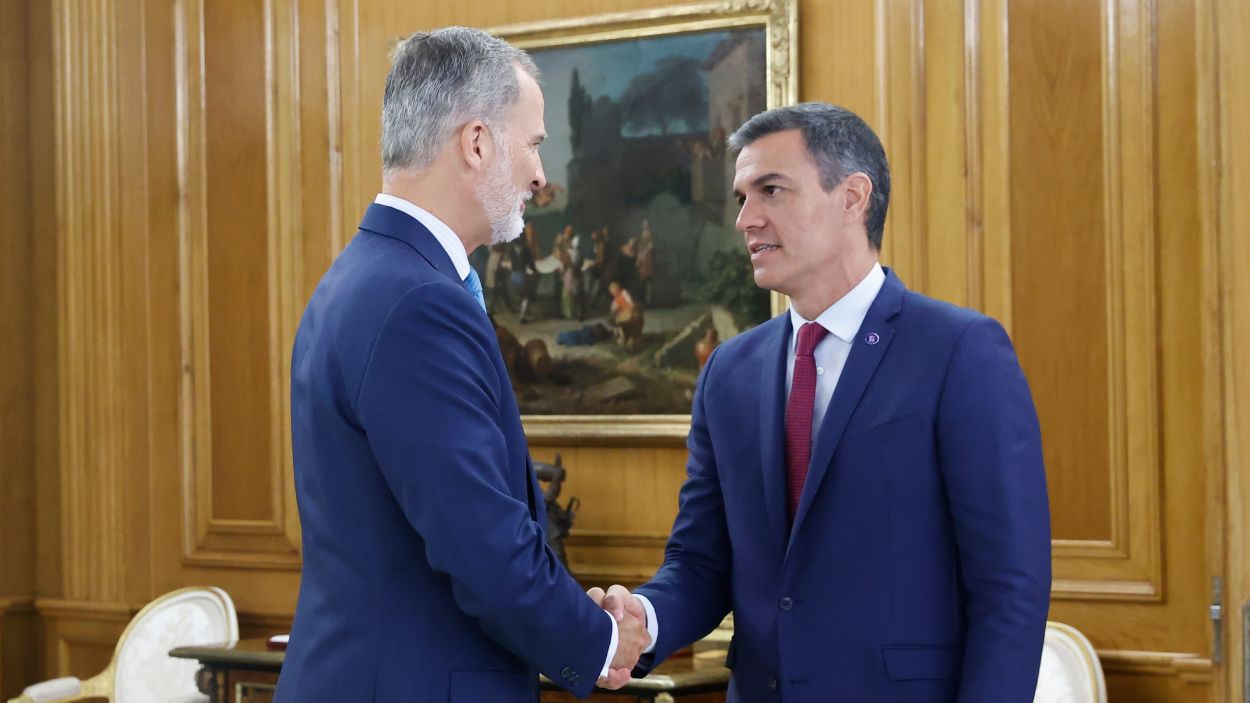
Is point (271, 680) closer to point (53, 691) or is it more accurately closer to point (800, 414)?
point (53, 691)

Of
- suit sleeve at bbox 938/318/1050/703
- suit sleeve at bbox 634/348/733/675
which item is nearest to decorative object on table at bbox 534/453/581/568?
suit sleeve at bbox 634/348/733/675

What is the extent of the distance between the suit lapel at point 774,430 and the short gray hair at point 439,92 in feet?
2.18

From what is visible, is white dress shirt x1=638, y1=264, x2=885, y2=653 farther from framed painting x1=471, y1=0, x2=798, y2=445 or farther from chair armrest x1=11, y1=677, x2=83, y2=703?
chair armrest x1=11, y1=677, x2=83, y2=703

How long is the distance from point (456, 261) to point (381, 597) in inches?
22.5

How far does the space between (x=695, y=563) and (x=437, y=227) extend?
853 millimetres

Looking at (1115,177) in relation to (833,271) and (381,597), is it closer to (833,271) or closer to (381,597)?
(833,271)

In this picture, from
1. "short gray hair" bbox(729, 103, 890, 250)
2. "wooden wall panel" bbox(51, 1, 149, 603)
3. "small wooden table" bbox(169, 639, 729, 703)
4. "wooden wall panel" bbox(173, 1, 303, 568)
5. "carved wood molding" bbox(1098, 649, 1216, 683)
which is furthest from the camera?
"wooden wall panel" bbox(51, 1, 149, 603)

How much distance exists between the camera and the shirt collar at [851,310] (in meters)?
A: 2.49

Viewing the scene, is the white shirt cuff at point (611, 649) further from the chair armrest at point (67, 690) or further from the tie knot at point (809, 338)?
the chair armrest at point (67, 690)

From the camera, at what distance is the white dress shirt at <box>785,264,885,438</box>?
96.9 inches

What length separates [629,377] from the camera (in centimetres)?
496

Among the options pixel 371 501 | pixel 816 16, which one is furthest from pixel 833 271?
pixel 816 16

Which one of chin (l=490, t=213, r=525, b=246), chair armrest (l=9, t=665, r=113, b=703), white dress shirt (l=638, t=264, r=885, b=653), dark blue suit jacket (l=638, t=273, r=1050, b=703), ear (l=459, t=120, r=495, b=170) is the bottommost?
chair armrest (l=9, t=665, r=113, b=703)

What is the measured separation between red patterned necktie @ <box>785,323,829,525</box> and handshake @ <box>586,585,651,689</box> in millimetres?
379
